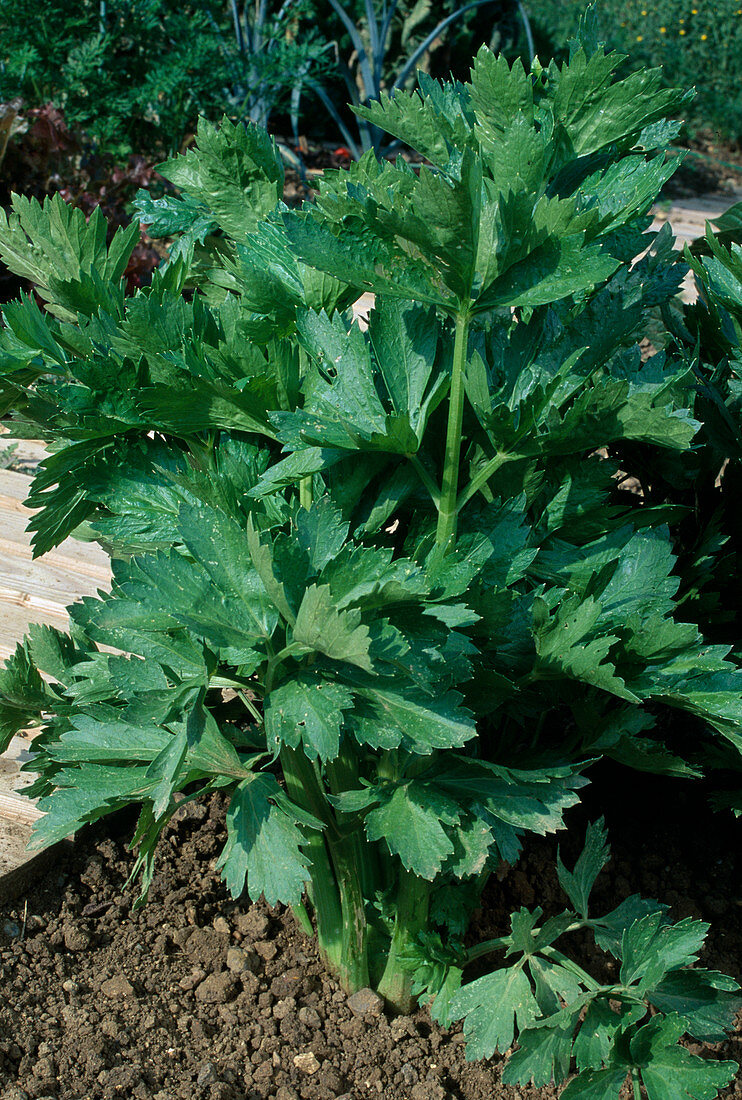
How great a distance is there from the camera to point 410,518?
1.35 metres

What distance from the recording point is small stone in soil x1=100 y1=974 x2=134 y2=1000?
5.14 feet

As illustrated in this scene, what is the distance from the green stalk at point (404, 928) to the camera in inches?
54.7

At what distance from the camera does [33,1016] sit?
1.52 meters

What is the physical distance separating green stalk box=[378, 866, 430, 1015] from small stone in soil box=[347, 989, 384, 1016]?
0.07 feet

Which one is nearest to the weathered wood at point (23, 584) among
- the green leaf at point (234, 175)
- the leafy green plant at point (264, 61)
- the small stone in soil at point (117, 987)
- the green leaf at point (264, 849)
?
the small stone in soil at point (117, 987)

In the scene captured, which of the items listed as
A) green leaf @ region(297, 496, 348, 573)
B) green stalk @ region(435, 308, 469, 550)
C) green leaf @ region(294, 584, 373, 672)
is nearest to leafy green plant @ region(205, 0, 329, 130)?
green stalk @ region(435, 308, 469, 550)

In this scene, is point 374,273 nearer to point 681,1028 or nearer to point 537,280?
point 537,280

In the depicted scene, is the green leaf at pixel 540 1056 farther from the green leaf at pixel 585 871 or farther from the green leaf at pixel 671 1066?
the green leaf at pixel 585 871

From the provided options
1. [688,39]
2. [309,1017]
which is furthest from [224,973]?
[688,39]

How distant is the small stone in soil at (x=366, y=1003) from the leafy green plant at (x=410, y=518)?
158mm

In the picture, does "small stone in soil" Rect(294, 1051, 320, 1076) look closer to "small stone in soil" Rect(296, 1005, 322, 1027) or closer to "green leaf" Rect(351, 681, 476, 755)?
"small stone in soil" Rect(296, 1005, 322, 1027)

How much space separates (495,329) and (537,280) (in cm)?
20

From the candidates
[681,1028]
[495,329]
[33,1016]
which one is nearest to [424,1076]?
[681,1028]

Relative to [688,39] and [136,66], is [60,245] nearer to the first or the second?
[136,66]
